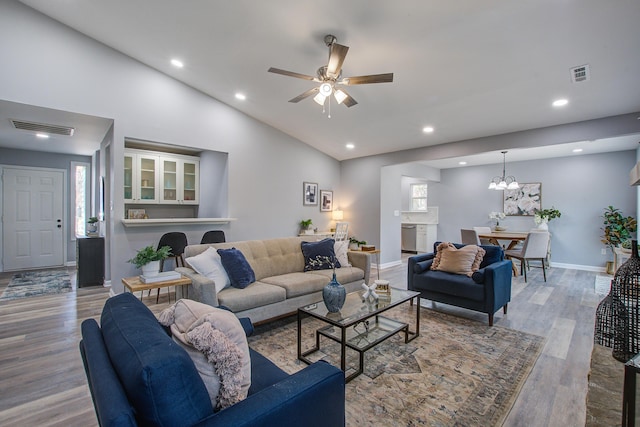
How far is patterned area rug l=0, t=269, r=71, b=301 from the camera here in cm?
450

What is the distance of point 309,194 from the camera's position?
21.9ft

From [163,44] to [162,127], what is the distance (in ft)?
3.96

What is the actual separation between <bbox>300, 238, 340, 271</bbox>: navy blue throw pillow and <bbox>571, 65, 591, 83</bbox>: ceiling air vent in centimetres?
327

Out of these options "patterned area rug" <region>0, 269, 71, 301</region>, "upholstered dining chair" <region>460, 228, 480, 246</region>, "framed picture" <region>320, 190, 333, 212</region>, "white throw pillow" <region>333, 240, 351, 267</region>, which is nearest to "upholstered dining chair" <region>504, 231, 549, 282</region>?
"upholstered dining chair" <region>460, 228, 480, 246</region>

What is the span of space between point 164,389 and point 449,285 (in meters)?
3.32

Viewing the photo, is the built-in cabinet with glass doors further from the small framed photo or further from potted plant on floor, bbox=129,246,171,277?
potted plant on floor, bbox=129,246,171,277

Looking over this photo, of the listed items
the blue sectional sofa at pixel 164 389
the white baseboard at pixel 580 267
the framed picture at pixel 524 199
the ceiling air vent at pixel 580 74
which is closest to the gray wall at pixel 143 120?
the blue sectional sofa at pixel 164 389

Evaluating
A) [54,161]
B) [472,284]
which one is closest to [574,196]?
[472,284]

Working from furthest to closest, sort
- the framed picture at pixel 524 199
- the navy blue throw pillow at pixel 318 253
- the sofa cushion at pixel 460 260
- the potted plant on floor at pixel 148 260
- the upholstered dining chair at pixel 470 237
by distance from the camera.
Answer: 1. the framed picture at pixel 524 199
2. the upholstered dining chair at pixel 470 237
3. the navy blue throw pillow at pixel 318 253
4. the sofa cushion at pixel 460 260
5. the potted plant on floor at pixel 148 260

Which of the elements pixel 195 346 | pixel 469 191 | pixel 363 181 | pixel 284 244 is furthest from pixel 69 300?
pixel 469 191

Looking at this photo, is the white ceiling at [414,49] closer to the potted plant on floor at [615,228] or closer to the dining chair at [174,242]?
the dining chair at [174,242]

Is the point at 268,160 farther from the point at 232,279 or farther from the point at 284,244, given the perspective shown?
the point at 232,279

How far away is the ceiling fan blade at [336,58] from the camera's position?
A: 2.62 metres

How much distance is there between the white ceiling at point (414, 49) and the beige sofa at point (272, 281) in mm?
2319
